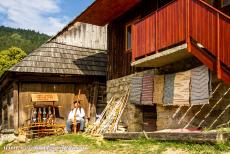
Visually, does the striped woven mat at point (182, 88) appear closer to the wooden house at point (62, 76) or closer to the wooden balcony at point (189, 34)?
the wooden balcony at point (189, 34)

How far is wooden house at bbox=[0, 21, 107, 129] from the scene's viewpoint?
57.6 feet

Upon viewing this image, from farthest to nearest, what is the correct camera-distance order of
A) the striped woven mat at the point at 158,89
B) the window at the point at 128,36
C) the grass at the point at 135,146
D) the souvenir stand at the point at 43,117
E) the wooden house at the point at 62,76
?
the wooden house at the point at 62,76, the souvenir stand at the point at 43,117, the window at the point at 128,36, the striped woven mat at the point at 158,89, the grass at the point at 135,146

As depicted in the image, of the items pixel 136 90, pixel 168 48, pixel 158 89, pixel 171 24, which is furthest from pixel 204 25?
pixel 136 90

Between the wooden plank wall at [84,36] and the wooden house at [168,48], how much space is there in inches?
124

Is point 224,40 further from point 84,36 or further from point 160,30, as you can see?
point 84,36

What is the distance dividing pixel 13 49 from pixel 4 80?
107 feet

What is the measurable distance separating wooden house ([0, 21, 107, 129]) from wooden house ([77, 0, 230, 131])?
74.5 inches

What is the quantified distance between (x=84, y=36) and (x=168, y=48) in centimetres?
1001

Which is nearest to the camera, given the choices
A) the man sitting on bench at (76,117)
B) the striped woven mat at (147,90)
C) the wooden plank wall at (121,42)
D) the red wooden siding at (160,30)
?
the red wooden siding at (160,30)

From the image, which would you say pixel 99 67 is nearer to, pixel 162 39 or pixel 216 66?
pixel 162 39

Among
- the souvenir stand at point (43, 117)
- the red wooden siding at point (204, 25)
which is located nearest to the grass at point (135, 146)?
the red wooden siding at point (204, 25)

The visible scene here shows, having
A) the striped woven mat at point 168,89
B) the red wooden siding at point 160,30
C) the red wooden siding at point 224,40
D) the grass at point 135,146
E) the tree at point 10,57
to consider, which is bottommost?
the grass at point 135,146

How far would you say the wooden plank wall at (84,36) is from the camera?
20.0 metres

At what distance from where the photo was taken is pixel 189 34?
32.5ft
